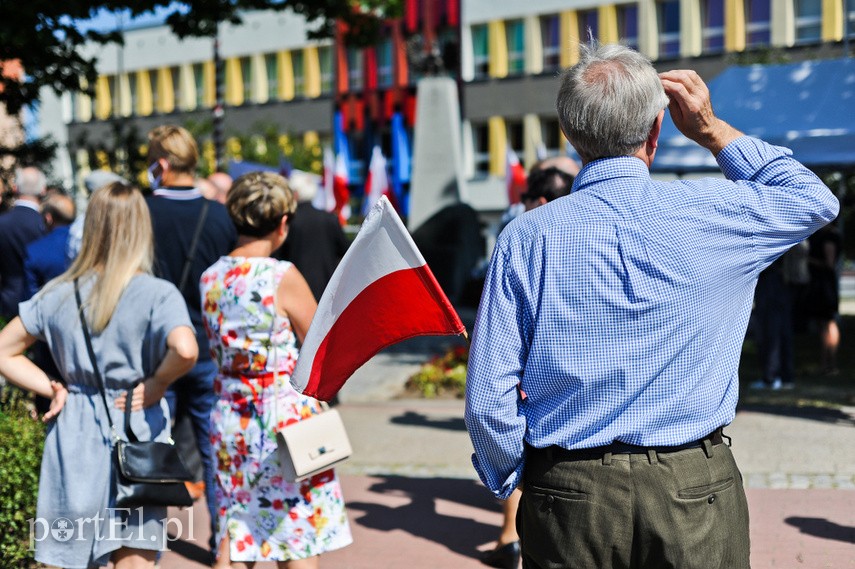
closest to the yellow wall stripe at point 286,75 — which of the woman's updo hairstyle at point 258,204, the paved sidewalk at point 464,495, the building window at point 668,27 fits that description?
the building window at point 668,27

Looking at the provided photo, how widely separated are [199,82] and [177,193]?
52.3 metres

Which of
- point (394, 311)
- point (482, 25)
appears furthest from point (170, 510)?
point (482, 25)

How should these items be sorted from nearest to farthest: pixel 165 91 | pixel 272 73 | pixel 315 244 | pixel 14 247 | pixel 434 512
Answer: pixel 434 512
pixel 315 244
pixel 14 247
pixel 272 73
pixel 165 91

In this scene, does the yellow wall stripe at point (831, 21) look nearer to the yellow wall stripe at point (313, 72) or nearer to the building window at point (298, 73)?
the yellow wall stripe at point (313, 72)

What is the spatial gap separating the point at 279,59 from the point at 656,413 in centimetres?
5282

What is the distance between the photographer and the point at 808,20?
3841cm

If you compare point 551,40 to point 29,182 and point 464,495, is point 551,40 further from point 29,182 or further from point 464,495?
point 464,495

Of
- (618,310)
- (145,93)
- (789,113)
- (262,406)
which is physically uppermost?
(145,93)

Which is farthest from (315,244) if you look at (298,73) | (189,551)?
(298,73)

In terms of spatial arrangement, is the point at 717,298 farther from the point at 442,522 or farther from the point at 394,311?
the point at 442,522

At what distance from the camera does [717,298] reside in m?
2.76

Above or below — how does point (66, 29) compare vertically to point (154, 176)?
above

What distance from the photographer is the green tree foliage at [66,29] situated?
481 inches

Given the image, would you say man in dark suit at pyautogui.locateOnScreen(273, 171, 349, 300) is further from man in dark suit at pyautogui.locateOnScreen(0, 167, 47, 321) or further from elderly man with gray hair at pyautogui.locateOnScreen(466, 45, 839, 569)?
elderly man with gray hair at pyautogui.locateOnScreen(466, 45, 839, 569)
